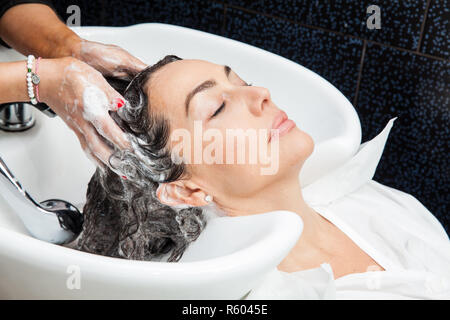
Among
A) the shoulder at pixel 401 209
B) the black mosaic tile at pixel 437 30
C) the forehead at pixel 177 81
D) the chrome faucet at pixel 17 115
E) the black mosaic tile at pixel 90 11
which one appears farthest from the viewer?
the black mosaic tile at pixel 90 11

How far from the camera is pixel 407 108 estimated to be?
1.77 metres


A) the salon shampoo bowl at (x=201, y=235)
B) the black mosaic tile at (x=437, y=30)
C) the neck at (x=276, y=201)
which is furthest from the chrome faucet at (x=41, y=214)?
the black mosaic tile at (x=437, y=30)

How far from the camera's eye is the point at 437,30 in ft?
5.36

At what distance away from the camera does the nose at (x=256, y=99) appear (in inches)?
46.6

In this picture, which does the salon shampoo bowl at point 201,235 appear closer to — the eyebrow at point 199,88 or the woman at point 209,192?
the woman at point 209,192

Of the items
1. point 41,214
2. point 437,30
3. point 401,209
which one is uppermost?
point 437,30

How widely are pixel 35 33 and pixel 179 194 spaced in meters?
0.58

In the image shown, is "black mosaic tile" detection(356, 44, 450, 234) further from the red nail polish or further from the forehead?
the red nail polish

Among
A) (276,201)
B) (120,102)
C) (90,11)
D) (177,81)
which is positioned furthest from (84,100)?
(90,11)

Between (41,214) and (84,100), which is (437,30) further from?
(41,214)

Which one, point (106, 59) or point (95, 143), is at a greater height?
point (106, 59)

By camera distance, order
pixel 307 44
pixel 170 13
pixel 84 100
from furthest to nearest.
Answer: pixel 170 13
pixel 307 44
pixel 84 100
